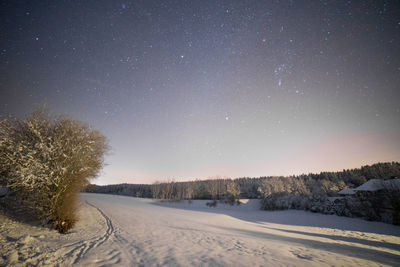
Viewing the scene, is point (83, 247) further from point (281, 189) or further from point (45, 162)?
point (281, 189)

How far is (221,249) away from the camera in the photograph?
682 centimetres

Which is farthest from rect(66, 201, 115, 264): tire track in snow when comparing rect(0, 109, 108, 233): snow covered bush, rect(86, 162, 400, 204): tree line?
rect(86, 162, 400, 204): tree line

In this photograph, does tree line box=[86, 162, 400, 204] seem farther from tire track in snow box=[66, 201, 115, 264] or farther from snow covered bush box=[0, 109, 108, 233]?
tire track in snow box=[66, 201, 115, 264]

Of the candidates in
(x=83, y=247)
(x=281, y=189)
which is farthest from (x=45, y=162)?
(x=281, y=189)

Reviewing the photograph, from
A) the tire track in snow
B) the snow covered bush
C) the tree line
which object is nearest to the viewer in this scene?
the tire track in snow

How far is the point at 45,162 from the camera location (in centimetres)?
841

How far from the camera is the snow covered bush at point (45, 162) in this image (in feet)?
26.5

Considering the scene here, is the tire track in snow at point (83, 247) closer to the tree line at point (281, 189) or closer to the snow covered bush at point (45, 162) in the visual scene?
the snow covered bush at point (45, 162)

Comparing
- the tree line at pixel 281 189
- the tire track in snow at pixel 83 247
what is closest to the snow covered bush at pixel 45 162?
the tire track in snow at pixel 83 247

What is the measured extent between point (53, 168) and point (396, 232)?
1054 inches

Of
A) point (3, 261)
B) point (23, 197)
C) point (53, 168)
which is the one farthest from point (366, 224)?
point (23, 197)

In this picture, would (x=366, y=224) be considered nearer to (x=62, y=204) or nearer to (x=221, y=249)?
(x=221, y=249)

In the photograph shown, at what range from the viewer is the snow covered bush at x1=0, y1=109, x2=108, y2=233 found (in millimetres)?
8078

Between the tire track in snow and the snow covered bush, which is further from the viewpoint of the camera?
the snow covered bush
